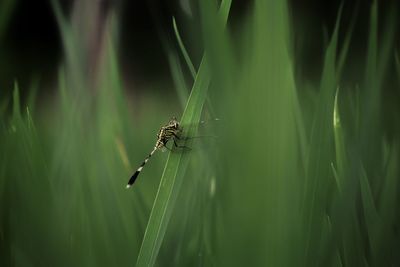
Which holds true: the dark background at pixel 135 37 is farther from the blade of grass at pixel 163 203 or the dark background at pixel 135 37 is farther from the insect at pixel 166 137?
the blade of grass at pixel 163 203

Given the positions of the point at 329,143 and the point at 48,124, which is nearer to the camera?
the point at 329,143

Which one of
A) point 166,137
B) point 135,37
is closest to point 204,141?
point 166,137

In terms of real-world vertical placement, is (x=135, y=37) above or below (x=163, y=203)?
above

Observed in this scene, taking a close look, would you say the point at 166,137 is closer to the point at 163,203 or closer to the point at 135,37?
the point at 163,203

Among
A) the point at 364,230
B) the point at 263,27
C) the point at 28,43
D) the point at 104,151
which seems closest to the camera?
the point at 263,27

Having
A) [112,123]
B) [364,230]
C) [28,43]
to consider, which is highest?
[28,43]

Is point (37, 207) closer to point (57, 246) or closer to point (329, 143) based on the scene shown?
point (57, 246)

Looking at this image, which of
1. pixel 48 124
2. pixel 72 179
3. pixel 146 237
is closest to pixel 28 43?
pixel 48 124

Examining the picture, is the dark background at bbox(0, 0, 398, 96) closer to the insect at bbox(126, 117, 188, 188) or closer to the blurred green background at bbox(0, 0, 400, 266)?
the blurred green background at bbox(0, 0, 400, 266)
